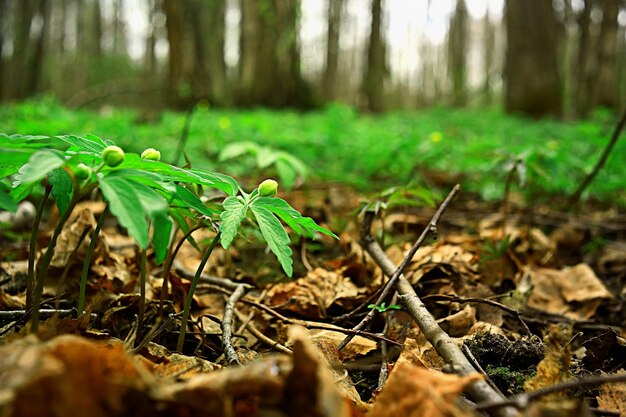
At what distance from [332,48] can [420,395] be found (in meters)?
25.6

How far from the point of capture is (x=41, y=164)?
84 cm

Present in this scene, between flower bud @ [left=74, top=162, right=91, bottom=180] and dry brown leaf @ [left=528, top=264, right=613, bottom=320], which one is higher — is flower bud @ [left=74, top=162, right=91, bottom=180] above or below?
above

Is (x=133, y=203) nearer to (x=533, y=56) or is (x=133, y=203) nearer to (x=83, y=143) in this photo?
(x=83, y=143)

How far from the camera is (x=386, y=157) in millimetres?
4543

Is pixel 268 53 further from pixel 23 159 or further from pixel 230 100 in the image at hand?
pixel 23 159

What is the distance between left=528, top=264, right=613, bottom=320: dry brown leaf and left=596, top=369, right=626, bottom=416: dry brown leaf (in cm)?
73

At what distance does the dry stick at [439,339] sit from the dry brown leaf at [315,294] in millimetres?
182

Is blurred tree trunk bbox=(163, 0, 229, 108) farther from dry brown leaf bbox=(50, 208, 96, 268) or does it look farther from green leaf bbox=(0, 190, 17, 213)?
green leaf bbox=(0, 190, 17, 213)

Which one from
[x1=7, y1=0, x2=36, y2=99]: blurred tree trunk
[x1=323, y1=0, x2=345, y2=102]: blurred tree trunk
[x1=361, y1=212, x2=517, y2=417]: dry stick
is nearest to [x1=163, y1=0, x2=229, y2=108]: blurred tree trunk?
[x1=7, y1=0, x2=36, y2=99]: blurred tree trunk

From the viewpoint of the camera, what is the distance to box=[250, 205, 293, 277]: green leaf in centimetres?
109

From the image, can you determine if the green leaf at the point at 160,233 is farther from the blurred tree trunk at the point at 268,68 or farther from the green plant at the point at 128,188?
the blurred tree trunk at the point at 268,68

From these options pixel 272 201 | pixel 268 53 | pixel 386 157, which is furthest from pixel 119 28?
pixel 272 201

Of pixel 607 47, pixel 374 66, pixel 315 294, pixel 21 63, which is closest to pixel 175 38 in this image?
pixel 374 66

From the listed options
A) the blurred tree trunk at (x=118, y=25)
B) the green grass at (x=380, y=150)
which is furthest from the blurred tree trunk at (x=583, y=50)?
the blurred tree trunk at (x=118, y=25)
